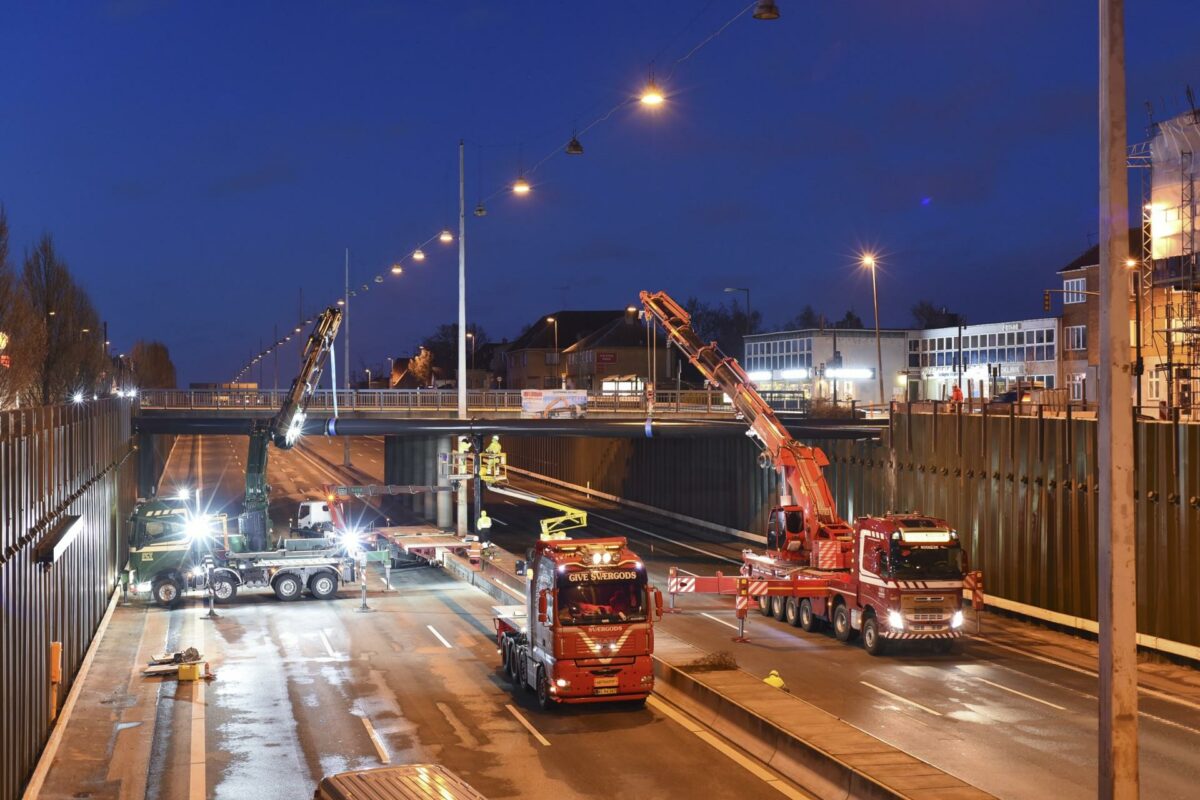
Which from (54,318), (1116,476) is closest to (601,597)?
(1116,476)

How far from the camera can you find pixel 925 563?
101ft

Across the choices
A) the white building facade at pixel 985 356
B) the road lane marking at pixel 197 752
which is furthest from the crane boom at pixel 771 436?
the white building facade at pixel 985 356

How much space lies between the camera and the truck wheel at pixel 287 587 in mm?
39750

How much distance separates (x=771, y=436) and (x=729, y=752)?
19.1 metres

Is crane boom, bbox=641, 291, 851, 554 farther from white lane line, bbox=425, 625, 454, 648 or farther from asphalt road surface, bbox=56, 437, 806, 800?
white lane line, bbox=425, 625, 454, 648

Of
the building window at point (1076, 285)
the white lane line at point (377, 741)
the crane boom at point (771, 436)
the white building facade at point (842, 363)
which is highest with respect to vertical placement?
the building window at point (1076, 285)

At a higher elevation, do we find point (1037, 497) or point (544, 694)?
point (1037, 497)

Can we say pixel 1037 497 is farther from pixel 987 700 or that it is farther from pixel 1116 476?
pixel 1116 476

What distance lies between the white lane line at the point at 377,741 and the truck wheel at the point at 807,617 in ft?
49.7

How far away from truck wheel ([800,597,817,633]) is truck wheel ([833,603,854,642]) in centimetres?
116

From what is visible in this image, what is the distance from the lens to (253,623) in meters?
35.7

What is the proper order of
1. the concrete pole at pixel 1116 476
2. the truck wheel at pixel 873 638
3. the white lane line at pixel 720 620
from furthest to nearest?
the white lane line at pixel 720 620
the truck wheel at pixel 873 638
the concrete pole at pixel 1116 476

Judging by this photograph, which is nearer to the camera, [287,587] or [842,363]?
[287,587]

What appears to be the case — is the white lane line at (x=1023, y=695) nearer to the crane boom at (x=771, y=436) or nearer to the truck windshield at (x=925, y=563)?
the truck windshield at (x=925, y=563)
